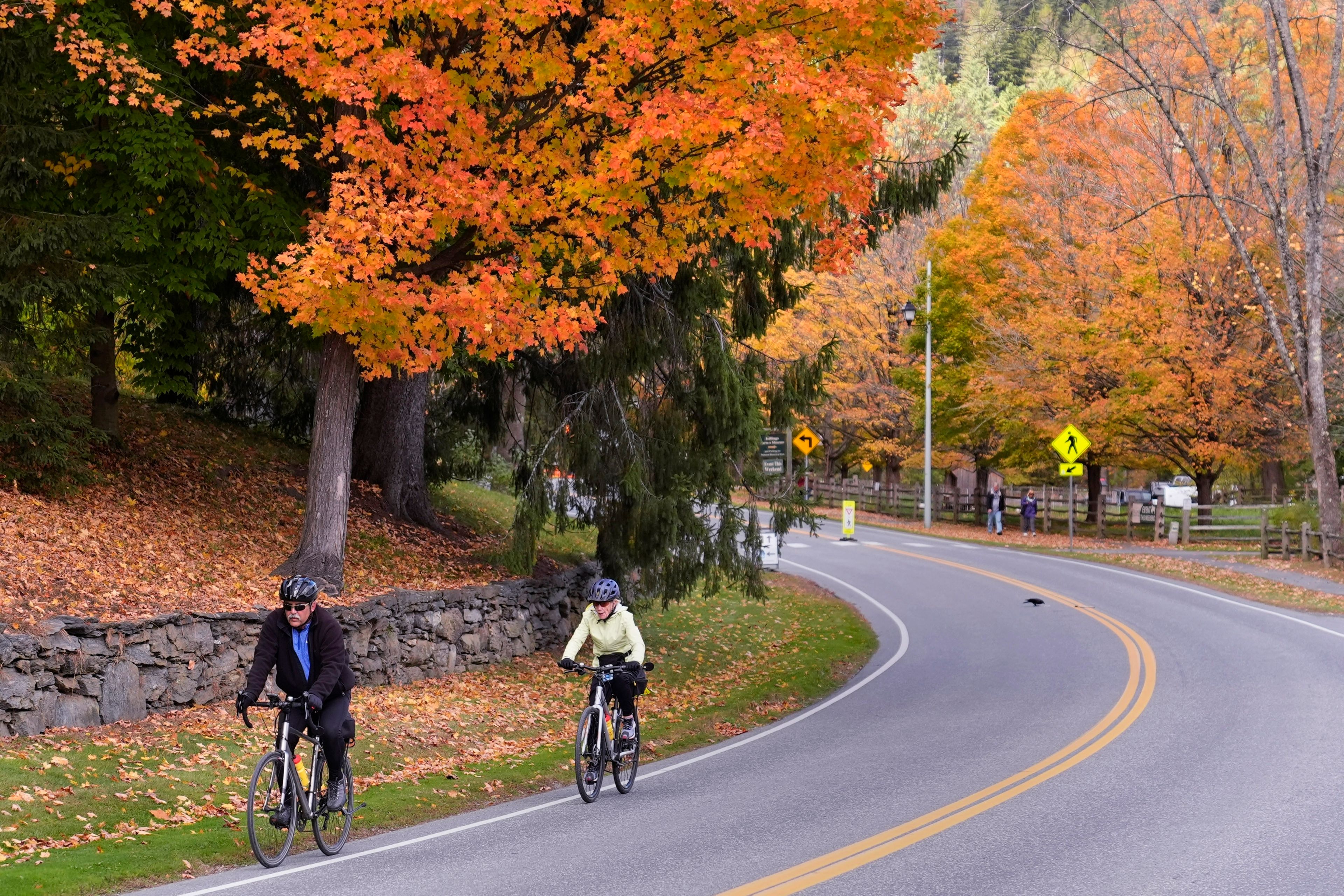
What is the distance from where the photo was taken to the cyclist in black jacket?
8531mm

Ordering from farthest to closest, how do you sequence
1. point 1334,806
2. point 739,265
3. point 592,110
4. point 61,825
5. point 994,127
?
point 994,127 → point 739,265 → point 592,110 → point 1334,806 → point 61,825

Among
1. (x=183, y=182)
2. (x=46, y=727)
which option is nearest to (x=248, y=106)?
(x=183, y=182)

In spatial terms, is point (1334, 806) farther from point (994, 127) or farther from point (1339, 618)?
point (994, 127)

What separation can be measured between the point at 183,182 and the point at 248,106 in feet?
4.42

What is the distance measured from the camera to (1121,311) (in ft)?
121

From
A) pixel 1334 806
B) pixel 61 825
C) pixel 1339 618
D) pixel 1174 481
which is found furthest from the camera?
pixel 1174 481

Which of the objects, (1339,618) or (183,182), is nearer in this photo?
(183,182)

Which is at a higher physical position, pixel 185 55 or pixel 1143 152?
pixel 1143 152

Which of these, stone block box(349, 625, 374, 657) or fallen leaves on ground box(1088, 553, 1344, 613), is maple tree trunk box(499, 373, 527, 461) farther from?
fallen leaves on ground box(1088, 553, 1344, 613)

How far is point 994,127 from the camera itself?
9800 centimetres

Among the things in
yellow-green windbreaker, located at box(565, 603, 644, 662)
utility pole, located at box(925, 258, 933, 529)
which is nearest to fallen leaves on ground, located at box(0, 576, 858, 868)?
yellow-green windbreaker, located at box(565, 603, 644, 662)

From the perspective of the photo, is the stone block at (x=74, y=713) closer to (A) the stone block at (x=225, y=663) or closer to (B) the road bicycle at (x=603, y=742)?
(A) the stone block at (x=225, y=663)

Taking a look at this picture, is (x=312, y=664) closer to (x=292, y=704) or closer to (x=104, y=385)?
(x=292, y=704)

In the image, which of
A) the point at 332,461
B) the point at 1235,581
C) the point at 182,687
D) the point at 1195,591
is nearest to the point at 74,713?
the point at 182,687
